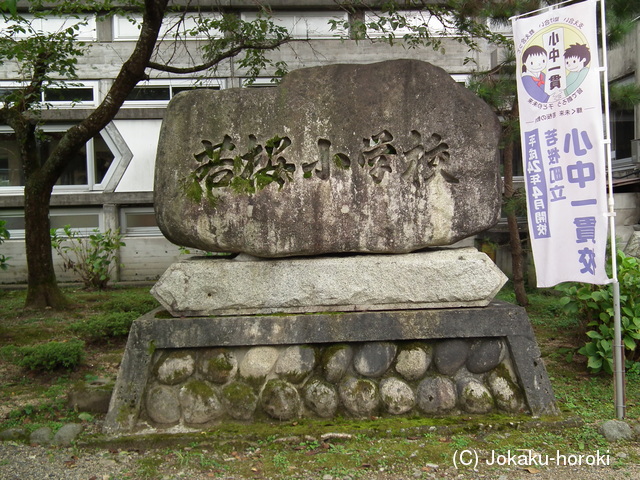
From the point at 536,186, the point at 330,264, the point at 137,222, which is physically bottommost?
the point at 330,264

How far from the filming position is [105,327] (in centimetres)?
589

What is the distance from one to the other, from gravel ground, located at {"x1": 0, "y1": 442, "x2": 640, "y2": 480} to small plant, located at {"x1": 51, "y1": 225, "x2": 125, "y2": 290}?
6736 millimetres

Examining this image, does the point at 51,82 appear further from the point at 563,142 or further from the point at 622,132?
the point at 622,132

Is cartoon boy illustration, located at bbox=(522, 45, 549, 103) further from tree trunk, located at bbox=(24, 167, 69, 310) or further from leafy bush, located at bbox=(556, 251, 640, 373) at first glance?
tree trunk, located at bbox=(24, 167, 69, 310)

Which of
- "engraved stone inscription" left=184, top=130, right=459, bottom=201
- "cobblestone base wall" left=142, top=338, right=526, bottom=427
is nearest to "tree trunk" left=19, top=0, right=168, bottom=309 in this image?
"engraved stone inscription" left=184, top=130, right=459, bottom=201

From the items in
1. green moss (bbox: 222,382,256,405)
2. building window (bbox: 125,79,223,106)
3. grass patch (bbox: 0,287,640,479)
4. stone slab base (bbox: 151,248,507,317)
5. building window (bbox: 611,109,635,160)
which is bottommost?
grass patch (bbox: 0,287,640,479)

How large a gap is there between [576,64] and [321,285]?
89.4 inches

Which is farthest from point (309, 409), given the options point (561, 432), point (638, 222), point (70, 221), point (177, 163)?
point (70, 221)

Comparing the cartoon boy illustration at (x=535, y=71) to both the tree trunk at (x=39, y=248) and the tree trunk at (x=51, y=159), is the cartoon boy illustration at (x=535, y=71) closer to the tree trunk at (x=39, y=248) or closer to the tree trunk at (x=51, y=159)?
the tree trunk at (x=51, y=159)

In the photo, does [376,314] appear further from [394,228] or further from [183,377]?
[183,377]

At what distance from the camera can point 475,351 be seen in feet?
12.3

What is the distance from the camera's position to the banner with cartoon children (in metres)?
3.60

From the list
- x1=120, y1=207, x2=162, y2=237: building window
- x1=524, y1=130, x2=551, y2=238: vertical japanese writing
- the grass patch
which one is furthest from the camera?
x1=120, y1=207, x2=162, y2=237: building window

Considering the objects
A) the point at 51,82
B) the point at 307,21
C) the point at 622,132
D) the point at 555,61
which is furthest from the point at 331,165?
the point at 622,132
